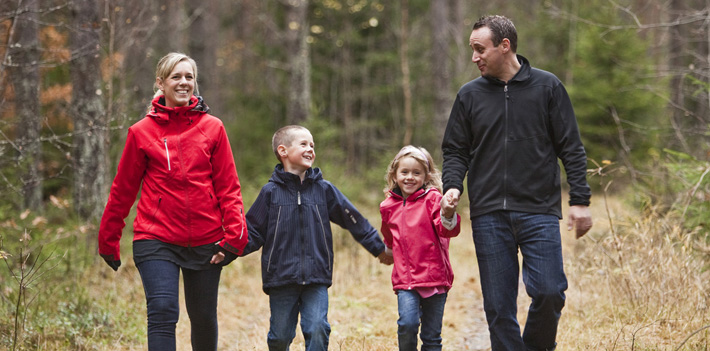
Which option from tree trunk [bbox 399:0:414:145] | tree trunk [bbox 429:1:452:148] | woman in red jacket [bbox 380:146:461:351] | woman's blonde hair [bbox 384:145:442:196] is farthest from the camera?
tree trunk [bbox 399:0:414:145]

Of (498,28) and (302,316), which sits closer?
(498,28)

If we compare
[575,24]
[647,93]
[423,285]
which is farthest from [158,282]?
[575,24]

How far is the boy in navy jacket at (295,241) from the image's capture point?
4.48 metres

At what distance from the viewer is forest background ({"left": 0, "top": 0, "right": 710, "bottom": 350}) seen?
5918mm

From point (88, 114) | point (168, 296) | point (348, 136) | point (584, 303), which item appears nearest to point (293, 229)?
point (168, 296)

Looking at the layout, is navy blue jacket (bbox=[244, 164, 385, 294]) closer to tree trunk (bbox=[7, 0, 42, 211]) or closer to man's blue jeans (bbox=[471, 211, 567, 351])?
man's blue jeans (bbox=[471, 211, 567, 351])

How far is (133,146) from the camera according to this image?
4266 millimetres

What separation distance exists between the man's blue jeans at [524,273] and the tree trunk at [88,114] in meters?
5.58

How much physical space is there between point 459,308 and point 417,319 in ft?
10.9

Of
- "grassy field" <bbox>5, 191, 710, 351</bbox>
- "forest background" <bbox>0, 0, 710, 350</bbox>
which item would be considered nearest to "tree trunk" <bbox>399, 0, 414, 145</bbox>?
"forest background" <bbox>0, 0, 710, 350</bbox>

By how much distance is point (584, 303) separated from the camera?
659cm

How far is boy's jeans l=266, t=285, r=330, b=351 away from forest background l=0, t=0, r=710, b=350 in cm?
98

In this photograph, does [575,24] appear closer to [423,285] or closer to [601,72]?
[601,72]

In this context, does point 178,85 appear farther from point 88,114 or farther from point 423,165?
point 88,114
